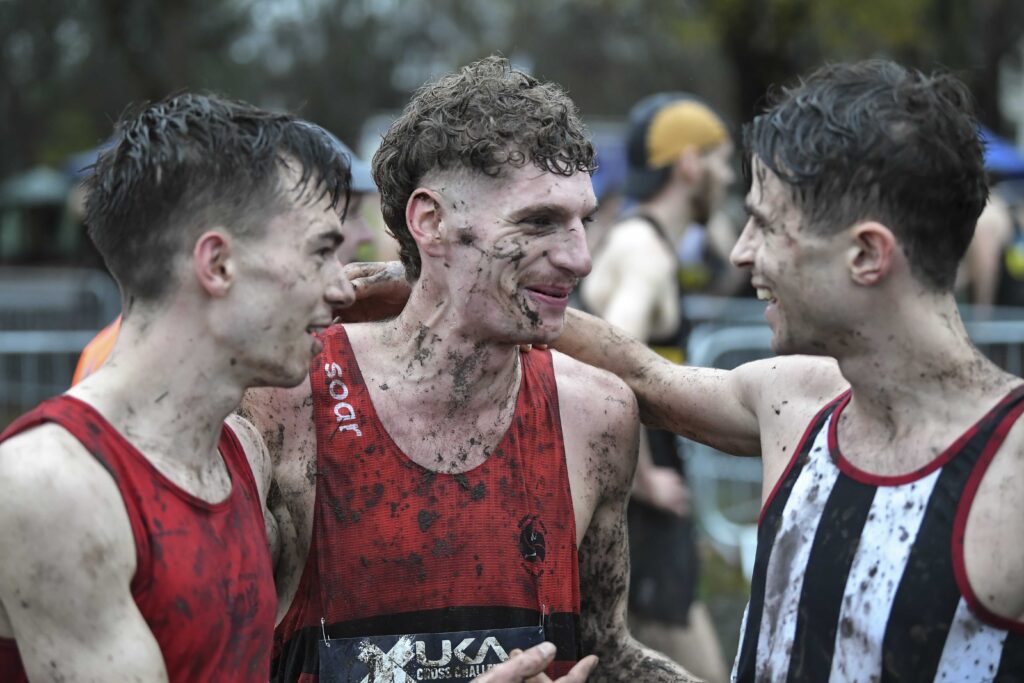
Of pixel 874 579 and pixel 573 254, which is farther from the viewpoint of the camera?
pixel 573 254

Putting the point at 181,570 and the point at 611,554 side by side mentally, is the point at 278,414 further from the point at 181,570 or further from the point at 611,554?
the point at 611,554

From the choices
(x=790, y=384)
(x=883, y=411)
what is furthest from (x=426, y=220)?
(x=883, y=411)

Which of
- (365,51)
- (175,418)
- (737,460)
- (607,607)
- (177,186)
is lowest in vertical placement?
(737,460)

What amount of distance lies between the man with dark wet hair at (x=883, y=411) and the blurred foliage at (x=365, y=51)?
17.2 meters

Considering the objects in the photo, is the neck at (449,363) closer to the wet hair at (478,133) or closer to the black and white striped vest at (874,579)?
the wet hair at (478,133)

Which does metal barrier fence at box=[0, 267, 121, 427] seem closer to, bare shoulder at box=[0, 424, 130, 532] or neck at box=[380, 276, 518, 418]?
neck at box=[380, 276, 518, 418]

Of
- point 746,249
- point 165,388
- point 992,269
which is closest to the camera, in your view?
point 165,388

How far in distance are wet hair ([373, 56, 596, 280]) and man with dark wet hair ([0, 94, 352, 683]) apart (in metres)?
0.45

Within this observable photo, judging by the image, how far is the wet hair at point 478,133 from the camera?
301 cm

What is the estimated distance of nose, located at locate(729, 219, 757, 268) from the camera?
264 cm

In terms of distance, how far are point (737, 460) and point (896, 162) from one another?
21.7 feet

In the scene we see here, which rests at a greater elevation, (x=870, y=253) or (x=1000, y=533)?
(x=870, y=253)

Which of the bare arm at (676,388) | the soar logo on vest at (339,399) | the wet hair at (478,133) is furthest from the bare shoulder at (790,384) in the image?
the soar logo on vest at (339,399)

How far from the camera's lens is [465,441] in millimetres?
2982
